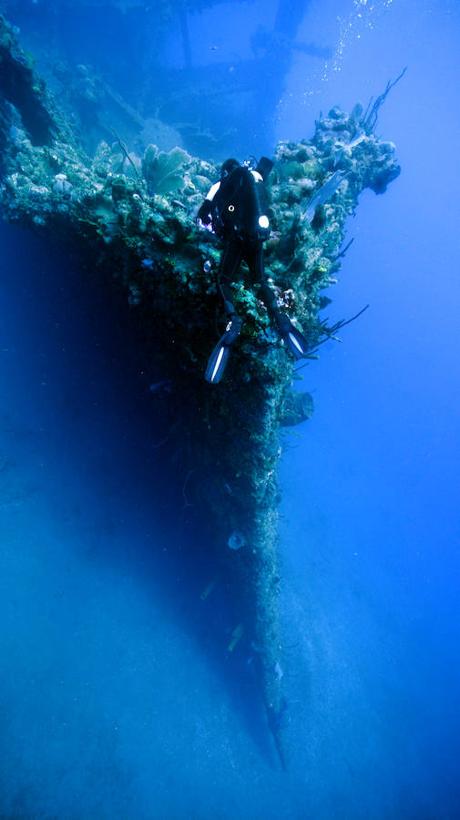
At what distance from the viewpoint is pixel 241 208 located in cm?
346

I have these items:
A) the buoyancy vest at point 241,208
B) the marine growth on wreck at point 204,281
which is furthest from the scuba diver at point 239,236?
the marine growth on wreck at point 204,281

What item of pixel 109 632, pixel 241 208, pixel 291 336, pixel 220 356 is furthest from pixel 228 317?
pixel 109 632

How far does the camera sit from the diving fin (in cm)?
316

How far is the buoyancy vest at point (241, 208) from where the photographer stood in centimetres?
341

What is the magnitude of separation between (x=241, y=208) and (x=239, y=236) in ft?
0.83

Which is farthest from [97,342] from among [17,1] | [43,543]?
[17,1]

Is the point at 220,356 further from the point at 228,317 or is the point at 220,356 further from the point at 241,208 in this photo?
the point at 241,208

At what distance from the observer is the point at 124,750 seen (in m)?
7.70

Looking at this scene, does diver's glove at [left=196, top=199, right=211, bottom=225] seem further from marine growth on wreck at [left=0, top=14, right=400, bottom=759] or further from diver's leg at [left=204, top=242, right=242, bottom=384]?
diver's leg at [left=204, top=242, right=242, bottom=384]

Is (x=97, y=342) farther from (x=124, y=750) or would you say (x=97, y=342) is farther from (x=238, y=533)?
(x=124, y=750)

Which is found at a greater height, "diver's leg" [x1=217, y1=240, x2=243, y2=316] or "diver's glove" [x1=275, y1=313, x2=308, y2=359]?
"diver's leg" [x1=217, y1=240, x2=243, y2=316]

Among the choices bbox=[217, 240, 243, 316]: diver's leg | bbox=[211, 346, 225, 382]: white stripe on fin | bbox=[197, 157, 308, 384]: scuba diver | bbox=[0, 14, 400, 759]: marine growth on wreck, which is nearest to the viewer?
bbox=[211, 346, 225, 382]: white stripe on fin

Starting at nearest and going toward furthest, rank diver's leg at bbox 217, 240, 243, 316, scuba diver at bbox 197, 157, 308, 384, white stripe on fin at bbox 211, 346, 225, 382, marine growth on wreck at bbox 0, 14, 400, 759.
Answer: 1. white stripe on fin at bbox 211, 346, 225, 382
2. scuba diver at bbox 197, 157, 308, 384
3. diver's leg at bbox 217, 240, 243, 316
4. marine growth on wreck at bbox 0, 14, 400, 759

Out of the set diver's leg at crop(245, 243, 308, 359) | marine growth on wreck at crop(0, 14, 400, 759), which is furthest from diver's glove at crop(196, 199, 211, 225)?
diver's leg at crop(245, 243, 308, 359)
